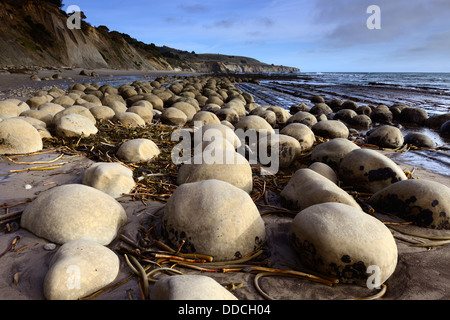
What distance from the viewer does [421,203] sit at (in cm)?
275

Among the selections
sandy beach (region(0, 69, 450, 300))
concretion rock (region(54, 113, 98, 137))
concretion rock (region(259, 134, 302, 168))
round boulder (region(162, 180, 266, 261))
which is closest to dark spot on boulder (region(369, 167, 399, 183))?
sandy beach (region(0, 69, 450, 300))

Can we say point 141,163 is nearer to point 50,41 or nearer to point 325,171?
point 325,171

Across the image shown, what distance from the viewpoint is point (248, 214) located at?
2.25 m

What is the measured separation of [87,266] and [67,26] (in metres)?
33.7

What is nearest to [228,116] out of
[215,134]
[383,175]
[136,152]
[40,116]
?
[215,134]

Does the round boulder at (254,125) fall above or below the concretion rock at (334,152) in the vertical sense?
above

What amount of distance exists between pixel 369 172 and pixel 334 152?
0.72 m

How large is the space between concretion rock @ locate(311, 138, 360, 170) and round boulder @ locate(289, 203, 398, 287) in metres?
2.04

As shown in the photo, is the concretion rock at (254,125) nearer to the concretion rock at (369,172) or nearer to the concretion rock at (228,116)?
the concretion rock at (228,116)

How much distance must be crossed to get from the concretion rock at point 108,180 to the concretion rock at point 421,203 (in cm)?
282

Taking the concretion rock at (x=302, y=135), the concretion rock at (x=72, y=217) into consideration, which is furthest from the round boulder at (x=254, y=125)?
the concretion rock at (x=72, y=217)

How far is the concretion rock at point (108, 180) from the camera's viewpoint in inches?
116
